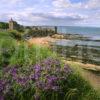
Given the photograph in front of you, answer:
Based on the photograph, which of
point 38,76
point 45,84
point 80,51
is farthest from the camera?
point 80,51

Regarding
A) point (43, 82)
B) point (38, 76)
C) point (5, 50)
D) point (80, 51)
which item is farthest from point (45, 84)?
point (80, 51)

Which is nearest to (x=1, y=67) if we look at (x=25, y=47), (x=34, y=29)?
(x=25, y=47)

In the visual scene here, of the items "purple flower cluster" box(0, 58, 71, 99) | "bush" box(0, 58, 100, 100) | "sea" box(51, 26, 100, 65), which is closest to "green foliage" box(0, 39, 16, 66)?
"purple flower cluster" box(0, 58, 71, 99)

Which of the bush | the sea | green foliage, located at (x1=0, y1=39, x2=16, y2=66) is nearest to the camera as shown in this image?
the bush

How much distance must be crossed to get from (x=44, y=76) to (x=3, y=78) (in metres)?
0.87

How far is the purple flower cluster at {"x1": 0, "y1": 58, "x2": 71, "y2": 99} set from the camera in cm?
523

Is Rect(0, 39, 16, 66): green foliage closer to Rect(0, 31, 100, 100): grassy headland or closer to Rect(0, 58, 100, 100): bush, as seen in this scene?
Rect(0, 31, 100, 100): grassy headland

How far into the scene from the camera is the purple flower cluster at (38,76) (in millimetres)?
5227

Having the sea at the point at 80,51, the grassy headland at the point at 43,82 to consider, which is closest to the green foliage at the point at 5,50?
the grassy headland at the point at 43,82

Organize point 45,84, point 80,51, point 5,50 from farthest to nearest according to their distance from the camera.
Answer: point 80,51
point 5,50
point 45,84

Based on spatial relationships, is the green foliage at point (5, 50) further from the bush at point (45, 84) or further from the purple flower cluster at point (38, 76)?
the bush at point (45, 84)

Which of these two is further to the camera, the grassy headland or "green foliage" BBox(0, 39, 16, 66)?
"green foliage" BBox(0, 39, 16, 66)

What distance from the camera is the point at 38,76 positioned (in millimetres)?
5504

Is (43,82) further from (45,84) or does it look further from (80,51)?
(80,51)
